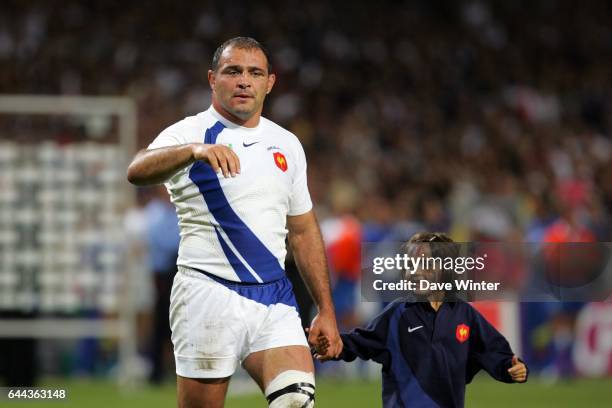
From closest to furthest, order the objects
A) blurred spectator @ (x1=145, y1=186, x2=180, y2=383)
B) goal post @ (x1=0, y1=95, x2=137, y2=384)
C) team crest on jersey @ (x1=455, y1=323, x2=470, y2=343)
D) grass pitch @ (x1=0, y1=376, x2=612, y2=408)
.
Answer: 1. team crest on jersey @ (x1=455, y1=323, x2=470, y2=343)
2. grass pitch @ (x1=0, y1=376, x2=612, y2=408)
3. goal post @ (x1=0, y1=95, x2=137, y2=384)
4. blurred spectator @ (x1=145, y1=186, x2=180, y2=383)

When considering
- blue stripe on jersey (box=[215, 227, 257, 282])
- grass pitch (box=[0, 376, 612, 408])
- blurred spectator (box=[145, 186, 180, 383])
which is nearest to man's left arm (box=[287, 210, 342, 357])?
blue stripe on jersey (box=[215, 227, 257, 282])

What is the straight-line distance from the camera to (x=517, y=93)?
21078 millimetres

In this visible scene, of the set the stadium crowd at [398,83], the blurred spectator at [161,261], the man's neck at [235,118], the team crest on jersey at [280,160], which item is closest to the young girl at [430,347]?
the team crest on jersey at [280,160]

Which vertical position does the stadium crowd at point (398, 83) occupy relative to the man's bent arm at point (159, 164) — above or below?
above

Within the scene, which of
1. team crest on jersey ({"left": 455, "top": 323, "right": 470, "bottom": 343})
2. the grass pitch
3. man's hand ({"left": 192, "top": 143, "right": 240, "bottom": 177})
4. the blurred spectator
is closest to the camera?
man's hand ({"left": 192, "top": 143, "right": 240, "bottom": 177})

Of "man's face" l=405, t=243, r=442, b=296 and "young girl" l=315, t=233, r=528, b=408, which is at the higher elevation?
"man's face" l=405, t=243, r=442, b=296

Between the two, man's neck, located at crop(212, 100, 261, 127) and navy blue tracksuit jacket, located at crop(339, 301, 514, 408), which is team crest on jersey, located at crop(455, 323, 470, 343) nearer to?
navy blue tracksuit jacket, located at crop(339, 301, 514, 408)

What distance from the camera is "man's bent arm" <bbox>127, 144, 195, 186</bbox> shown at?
5.46 meters

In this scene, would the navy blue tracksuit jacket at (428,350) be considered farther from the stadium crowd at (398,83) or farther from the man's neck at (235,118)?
the stadium crowd at (398,83)

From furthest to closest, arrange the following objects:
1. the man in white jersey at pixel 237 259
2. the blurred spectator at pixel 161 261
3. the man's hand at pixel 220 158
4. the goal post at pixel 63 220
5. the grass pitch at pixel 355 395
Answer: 1. the blurred spectator at pixel 161 261
2. the goal post at pixel 63 220
3. the grass pitch at pixel 355 395
4. the man in white jersey at pixel 237 259
5. the man's hand at pixel 220 158

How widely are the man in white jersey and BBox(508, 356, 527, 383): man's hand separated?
859 millimetres

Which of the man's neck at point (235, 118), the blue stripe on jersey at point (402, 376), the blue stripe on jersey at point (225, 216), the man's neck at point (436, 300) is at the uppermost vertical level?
the man's neck at point (235, 118)

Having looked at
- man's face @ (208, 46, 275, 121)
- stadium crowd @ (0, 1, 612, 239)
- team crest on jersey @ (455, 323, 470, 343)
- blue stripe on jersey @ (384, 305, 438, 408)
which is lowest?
blue stripe on jersey @ (384, 305, 438, 408)

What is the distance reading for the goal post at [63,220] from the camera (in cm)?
1330
